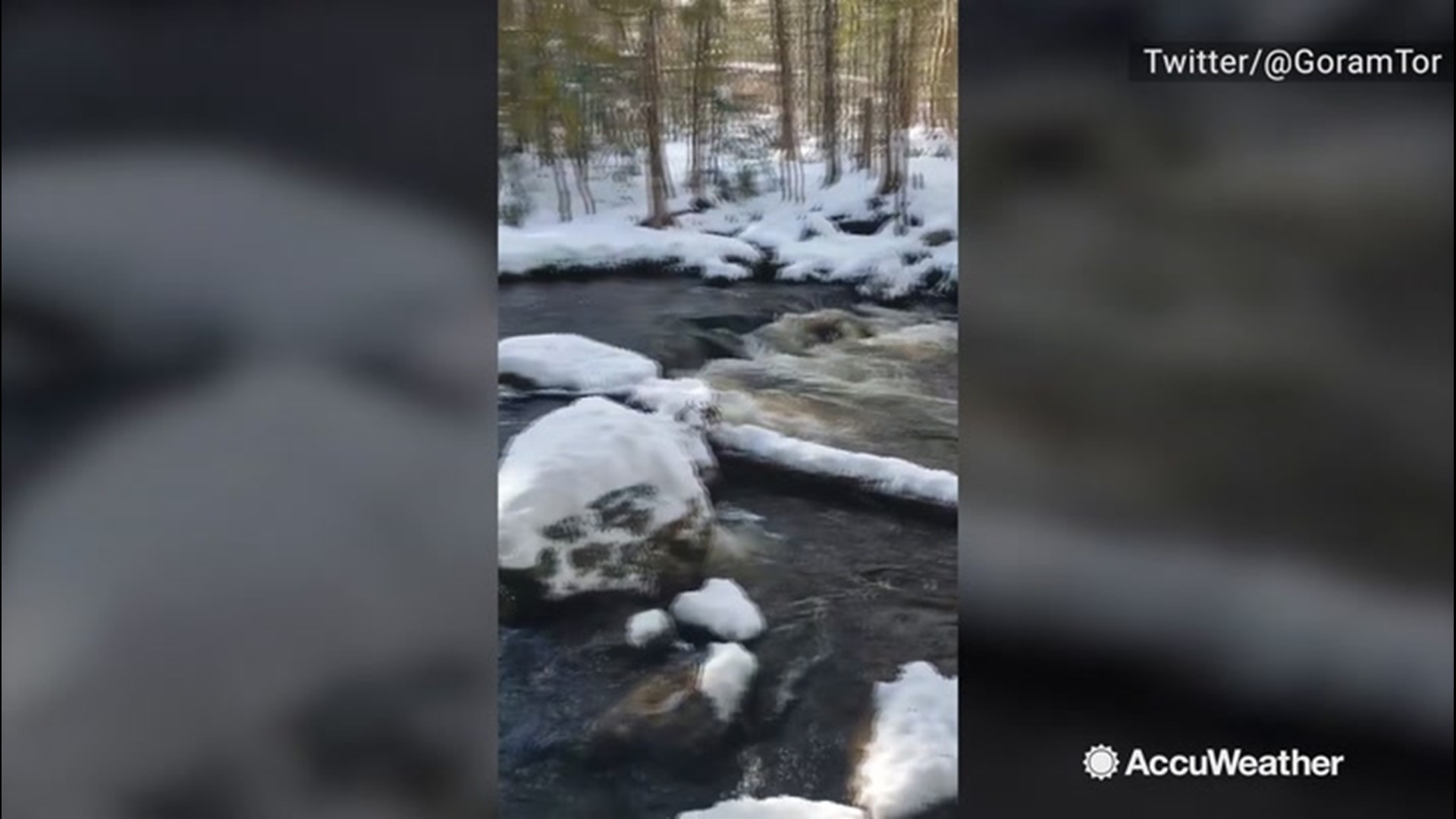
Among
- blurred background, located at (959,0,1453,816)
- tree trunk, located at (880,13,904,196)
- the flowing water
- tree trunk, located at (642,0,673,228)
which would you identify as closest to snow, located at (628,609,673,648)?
the flowing water

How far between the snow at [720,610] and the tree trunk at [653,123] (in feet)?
1.44

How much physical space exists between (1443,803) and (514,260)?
1.29 meters

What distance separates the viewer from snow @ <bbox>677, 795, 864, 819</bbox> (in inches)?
68.0

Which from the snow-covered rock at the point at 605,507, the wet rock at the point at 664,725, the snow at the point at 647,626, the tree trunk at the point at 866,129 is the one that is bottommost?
the wet rock at the point at 664,725

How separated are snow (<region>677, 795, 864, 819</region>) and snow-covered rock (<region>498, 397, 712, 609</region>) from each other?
26 centimetres

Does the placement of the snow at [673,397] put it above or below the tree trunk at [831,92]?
below

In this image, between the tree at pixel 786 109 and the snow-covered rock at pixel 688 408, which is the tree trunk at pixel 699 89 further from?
the snow-covered rock at pixel 688 408

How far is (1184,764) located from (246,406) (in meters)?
1.18

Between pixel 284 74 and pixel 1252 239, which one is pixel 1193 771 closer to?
pixel 1252 239

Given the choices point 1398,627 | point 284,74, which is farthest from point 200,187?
point 1398,627

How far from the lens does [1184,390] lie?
1.73 meters

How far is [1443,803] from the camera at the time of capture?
1.78 m

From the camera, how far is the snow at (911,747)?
1730 mm

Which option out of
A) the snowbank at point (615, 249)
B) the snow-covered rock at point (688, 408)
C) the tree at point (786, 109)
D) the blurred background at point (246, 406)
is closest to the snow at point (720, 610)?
the snow-covered rock at point (688, 408)
